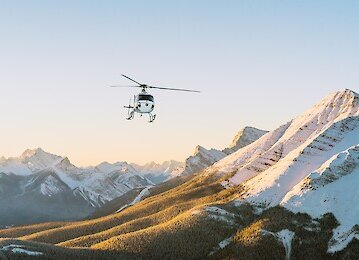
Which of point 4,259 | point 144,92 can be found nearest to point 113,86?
point 144,92

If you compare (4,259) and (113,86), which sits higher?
(113,86)

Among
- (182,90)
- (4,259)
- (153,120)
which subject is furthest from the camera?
(4,259)

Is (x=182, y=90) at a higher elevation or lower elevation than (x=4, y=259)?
higher

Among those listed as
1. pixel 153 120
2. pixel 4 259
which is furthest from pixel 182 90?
pixel 4 259

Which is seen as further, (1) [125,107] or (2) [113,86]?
(1) [125,107]

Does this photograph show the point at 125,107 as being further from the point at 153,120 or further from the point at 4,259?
the point at 4,259

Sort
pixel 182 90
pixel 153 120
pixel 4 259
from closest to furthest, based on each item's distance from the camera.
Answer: pixel 182 90 < pixel 153 120 < pixel 4 259

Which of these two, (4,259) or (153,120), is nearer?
(153,120)

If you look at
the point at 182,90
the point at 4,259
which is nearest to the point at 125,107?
the point at 182,90
